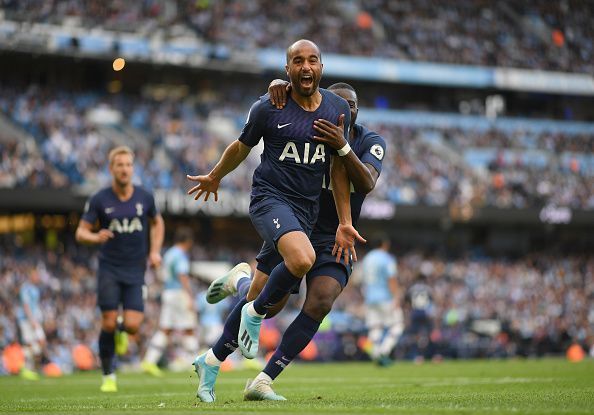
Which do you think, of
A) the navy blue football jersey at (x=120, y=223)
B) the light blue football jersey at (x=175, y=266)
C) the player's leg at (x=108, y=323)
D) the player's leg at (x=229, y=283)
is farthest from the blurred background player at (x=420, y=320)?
the player's leg at (x=229, y=283)

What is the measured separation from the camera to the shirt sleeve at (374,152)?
8074 mm

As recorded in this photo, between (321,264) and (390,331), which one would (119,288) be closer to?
(321,264)

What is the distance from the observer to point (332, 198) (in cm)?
816

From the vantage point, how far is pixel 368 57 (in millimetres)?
37938

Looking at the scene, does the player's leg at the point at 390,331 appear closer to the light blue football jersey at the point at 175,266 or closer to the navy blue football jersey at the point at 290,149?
the light blue football jersey at the point at 175,266

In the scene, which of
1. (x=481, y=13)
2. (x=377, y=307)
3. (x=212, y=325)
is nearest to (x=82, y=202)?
(x=212, y=325)

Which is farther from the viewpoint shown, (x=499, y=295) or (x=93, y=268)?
(x=499, y=295)

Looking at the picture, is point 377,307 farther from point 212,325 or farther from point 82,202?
point 82,202

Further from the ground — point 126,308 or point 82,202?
point 82,202

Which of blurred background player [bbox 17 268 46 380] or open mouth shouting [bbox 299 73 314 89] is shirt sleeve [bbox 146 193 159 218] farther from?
blurred background player [bbox 17 268 46 380]

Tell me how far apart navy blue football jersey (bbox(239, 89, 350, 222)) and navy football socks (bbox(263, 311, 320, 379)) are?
817 millimetres

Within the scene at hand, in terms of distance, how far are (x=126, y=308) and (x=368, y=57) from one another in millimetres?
27899

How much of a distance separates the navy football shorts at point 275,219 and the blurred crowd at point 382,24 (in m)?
24.7

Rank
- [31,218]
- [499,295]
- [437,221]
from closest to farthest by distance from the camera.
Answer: [31,218] < [499,295] < [437,221]
